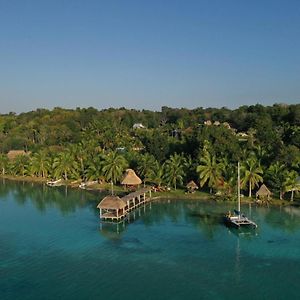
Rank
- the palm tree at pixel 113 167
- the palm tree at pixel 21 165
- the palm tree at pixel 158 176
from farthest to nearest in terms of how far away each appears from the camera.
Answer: the palm tree at pixel 21 165 < the palm tree at pixel 113 167 < the palm tree at pixel 158 176

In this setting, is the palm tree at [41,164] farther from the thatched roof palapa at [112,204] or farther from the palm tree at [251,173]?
the palm tree at [251,173]

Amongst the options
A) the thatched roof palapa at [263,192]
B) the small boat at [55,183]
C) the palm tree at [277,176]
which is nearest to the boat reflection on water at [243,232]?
the thatched roof palapa at [263,192]

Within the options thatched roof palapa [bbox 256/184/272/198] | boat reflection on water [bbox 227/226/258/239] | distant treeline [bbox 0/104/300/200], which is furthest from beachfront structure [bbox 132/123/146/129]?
boat reflection on water [bbox 227/226/258/239]

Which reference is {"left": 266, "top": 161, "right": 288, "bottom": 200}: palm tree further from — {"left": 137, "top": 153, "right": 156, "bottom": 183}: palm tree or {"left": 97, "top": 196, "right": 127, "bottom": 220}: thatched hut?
{"left": 97, "top": 196, "right": 127, "bottom": 220}: thatched hut

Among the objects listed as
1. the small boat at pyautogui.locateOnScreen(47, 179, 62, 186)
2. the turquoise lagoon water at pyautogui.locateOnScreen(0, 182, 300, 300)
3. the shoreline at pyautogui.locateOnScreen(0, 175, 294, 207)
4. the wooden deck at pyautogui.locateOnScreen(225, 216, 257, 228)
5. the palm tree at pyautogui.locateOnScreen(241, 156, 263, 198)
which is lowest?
the turquoise lagoon water at pyautogui.locateOnScreen(0, 182, 300, 300)

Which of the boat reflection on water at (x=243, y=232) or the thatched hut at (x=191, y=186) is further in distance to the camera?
the thatched hut at (x=191, y=186)

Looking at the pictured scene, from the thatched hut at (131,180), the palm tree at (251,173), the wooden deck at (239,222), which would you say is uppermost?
the palm tree at (251,173)

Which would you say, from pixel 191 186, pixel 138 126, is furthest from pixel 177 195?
pixel 138 126
